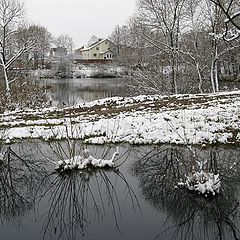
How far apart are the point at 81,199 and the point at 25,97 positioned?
15.9m

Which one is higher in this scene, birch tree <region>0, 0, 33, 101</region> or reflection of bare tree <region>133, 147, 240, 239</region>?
birch tree <region>0, 0, 33, 101</region>

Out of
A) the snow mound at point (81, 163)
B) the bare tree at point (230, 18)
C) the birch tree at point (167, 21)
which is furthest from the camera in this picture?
the birch tree at point (167, 21)

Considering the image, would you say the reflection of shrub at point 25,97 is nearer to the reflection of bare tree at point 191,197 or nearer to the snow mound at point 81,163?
the snow mound at point 81,163

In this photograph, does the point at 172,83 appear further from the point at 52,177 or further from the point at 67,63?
the point at 67,63

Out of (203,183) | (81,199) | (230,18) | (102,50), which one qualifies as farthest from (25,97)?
(102,50)

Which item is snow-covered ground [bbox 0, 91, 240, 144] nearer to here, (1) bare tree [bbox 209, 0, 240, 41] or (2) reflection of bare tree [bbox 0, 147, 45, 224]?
(2) reflection of bare tree [bbox 0, 147, 45, 224]

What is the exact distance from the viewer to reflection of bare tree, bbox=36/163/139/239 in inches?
197

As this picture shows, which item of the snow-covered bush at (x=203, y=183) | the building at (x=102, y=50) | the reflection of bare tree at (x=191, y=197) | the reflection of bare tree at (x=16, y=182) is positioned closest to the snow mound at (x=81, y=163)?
the reflection of bare tree at (x=16, y=182)

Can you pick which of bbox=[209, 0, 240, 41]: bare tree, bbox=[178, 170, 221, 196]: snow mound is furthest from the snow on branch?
bbox=[209, 0, 240, 41]: bare tree

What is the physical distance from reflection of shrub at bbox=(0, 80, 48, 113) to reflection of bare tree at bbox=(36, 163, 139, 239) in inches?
526

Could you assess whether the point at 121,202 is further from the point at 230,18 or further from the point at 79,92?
the point at 79,92

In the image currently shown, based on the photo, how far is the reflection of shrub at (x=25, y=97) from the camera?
19.4 m

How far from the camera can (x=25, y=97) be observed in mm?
20547

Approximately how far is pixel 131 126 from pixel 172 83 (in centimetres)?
1515
